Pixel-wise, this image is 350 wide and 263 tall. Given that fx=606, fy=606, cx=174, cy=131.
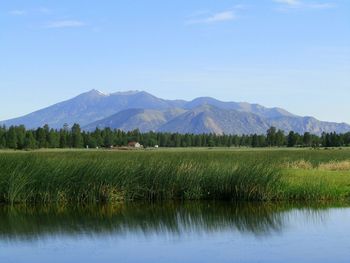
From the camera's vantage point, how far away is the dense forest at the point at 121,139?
3538 inches

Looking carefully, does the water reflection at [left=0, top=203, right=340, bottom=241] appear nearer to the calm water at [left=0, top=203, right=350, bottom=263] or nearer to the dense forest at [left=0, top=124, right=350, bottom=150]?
the calm water at [left=0, top=203, right=350, bottom=263]

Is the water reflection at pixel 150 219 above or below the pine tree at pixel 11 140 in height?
below

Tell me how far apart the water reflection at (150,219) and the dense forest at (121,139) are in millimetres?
66859

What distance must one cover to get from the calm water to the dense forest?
67722 mm

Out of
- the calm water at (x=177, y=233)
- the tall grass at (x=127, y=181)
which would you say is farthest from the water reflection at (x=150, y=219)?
the tall grass at (x=127, y=181)

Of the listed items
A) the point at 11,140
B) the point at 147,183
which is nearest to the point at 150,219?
the point at 147,183

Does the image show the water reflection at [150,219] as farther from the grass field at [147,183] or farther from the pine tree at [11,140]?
the pine tree at [11,140]

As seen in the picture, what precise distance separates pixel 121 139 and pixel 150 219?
10296cm

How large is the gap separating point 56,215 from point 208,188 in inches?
261

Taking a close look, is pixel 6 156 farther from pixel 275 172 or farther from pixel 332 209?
pixel 332 209

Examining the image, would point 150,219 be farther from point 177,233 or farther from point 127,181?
point 127,181

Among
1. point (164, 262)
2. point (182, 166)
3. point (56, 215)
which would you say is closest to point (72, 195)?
point (56, 215)

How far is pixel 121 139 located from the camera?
12212 cm

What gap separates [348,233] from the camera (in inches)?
664
